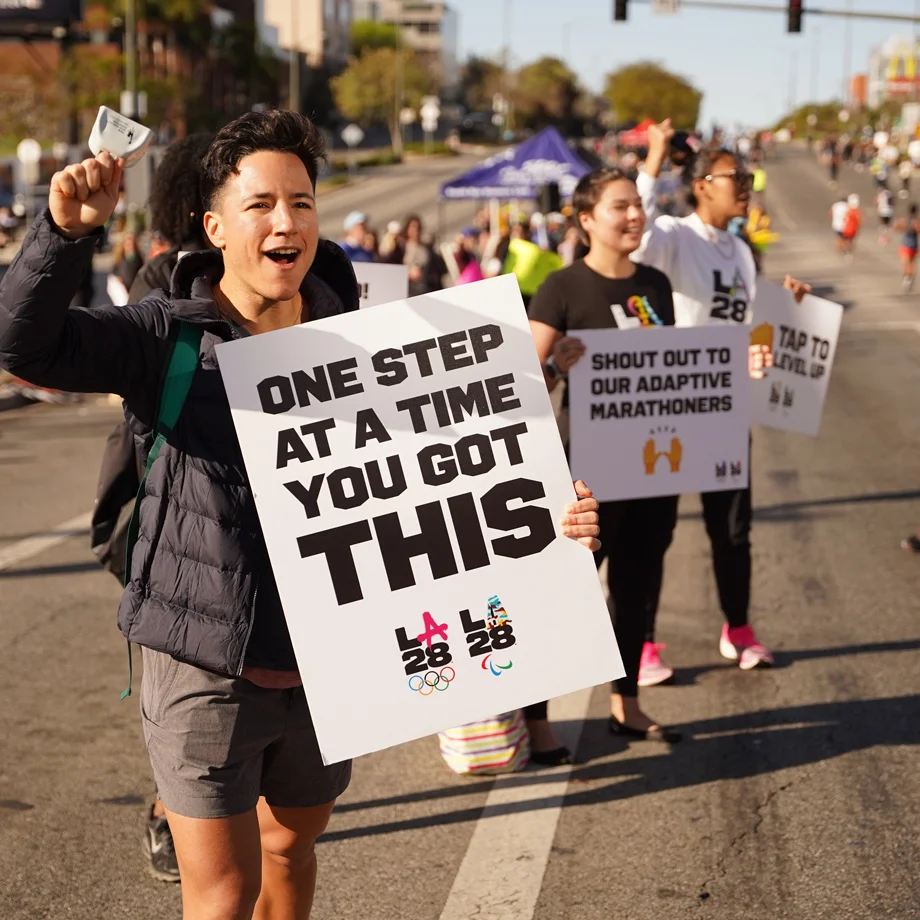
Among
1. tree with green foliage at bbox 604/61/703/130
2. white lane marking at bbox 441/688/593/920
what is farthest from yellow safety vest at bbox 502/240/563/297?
tree with green foliage at bbox 604/61/703/130

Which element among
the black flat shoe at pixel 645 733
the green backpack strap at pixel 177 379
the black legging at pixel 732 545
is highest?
the green backpack strap at pixel 177 379

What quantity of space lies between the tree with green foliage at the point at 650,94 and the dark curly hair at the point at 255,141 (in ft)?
369

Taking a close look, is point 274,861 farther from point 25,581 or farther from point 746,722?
point 25,581

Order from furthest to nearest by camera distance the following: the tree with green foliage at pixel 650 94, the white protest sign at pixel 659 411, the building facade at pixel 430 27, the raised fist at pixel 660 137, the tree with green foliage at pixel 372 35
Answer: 1. the building facade at pixel 430 27
2. the tree with green foliage at pixel 372 35
3. the tree with green foliage at pixel 650 94
4. the raised fist at pixel 660 137
5. the white protest sign at pixel 659 411

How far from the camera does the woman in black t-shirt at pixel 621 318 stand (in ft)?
16.6

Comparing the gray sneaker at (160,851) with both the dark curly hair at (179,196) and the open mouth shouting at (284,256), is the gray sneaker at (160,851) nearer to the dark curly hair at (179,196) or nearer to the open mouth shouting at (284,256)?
the dark curly hair at (179,196)

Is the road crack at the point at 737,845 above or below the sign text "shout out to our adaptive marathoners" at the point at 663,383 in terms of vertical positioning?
below

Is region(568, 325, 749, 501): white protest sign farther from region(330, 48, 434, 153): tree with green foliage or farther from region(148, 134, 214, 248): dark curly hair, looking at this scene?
region(330, 48, 434, 153): tree with green foliage

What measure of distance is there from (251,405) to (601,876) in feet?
6.78

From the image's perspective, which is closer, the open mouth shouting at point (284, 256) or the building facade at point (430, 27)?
the open mouth shouting at point (284, 256)

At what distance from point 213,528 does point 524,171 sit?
2009 centimetres

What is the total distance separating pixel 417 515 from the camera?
9.48ft

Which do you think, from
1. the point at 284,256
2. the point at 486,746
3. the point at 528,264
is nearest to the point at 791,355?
the point at 486,746

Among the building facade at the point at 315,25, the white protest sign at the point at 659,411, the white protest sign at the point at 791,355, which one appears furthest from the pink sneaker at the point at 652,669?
the building facade at the point at 315,25
